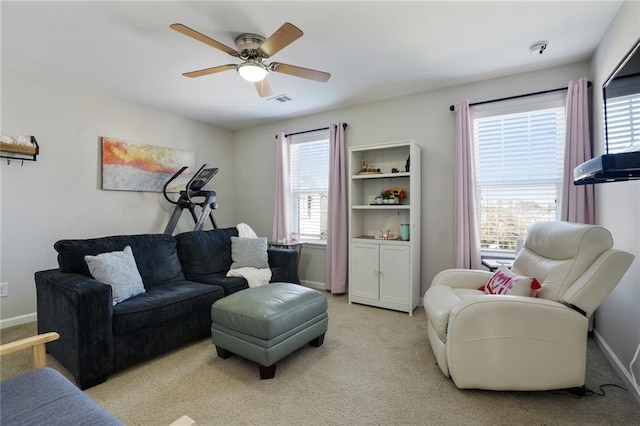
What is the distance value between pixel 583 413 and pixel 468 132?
2524 millimetres

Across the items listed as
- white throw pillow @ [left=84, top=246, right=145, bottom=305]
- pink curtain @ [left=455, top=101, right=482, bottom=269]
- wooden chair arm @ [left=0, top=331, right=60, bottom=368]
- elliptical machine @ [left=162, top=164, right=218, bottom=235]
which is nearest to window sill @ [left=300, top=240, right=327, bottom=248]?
elliptical machine @ [left=162, top=164, right=218, bottom=235]

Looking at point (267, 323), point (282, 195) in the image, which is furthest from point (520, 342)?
point (282, 195)

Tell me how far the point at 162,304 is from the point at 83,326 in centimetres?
50

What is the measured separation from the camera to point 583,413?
1.68m

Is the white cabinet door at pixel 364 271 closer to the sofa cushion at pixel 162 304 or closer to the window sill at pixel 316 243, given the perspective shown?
the window sill at pixel 316 243

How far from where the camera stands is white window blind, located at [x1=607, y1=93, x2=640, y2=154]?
5.23 feet

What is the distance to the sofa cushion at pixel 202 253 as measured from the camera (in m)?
3.24

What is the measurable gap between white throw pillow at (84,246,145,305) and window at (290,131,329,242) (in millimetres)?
2478

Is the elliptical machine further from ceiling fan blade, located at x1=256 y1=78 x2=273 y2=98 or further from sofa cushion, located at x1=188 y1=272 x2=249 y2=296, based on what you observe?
ceiling fan blade, located at x1=256 y1=78 x2=273 y2=98

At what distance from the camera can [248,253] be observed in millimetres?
3459

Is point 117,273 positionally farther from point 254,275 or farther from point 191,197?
point 191,197

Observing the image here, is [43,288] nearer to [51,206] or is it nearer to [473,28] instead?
[51,206]

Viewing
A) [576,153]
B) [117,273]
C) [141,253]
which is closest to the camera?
[117,273]

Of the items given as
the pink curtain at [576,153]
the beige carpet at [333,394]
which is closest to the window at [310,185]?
the beige carpet at [333,394]
